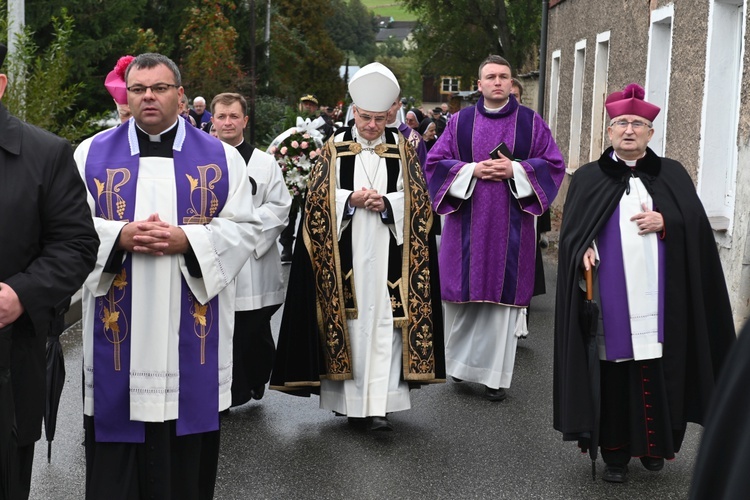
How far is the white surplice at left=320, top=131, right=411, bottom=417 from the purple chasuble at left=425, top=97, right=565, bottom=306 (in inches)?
45.1

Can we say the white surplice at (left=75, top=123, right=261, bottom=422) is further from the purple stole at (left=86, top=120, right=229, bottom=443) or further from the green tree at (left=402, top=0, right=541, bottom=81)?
the green tree at (left=402, top=0, right=541, bottom=81)

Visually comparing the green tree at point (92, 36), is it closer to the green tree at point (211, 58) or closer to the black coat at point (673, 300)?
the green tree at point (211, 58)

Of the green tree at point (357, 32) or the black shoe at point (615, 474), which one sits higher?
the green tree at point (357, 32)

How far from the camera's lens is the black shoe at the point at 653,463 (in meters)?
6.38

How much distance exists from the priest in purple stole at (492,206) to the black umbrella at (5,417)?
181 inches

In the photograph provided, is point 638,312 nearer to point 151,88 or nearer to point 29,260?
point 151,88

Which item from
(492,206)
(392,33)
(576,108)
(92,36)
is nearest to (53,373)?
(492,206)

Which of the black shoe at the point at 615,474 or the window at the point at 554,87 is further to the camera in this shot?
the window at the point at 554,87

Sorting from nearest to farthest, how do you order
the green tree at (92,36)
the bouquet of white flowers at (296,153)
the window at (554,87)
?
1. the bouquet of white flowers at (296,153)
2. the window at (554,87)
3. the green tree at (92,36)

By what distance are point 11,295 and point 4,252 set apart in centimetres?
20

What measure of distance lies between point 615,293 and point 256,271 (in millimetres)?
2338

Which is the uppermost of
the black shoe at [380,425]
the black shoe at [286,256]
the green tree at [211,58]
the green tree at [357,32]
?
the green tree at [357,32]

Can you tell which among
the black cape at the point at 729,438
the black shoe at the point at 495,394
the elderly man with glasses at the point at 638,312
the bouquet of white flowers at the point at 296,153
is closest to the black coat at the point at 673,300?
the elderly man with glasses at the point at 638,312

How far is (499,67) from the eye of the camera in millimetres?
8219
